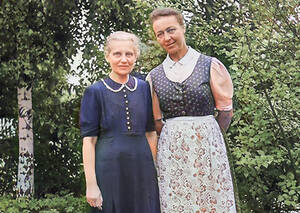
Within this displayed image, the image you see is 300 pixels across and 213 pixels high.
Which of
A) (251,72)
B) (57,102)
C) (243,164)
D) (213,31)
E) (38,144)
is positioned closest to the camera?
(251,72)

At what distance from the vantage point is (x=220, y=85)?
2.73 m

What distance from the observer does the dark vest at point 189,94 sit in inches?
105

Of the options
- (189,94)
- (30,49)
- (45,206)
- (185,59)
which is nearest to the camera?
(189,94)

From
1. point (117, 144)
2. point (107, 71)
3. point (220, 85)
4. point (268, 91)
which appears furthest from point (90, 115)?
point (107, 71)

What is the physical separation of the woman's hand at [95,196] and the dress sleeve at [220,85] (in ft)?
2.69

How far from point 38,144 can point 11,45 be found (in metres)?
1.65

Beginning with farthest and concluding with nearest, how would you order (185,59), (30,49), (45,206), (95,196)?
(30,49)
(45,206)
(185,59)
(95,196)

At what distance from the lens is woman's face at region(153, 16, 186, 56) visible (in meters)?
2.66

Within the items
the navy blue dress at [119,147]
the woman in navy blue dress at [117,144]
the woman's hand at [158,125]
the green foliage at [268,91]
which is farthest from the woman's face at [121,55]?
the green foliage at [268,91]

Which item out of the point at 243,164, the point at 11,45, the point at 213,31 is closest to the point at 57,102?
the point at 11,45

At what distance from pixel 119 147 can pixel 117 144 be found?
2 centimetres

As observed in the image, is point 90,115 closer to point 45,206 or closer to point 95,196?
point 95,196

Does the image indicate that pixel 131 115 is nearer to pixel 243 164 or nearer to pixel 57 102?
pixel 243 164

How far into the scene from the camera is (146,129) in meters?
2.67
